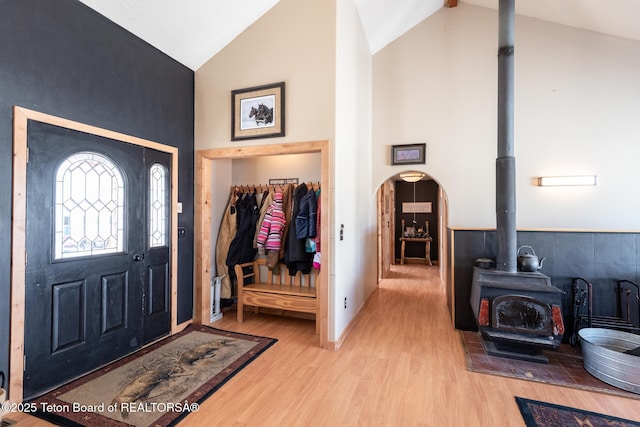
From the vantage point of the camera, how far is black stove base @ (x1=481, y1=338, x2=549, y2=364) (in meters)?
2.57

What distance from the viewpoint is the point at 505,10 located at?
301 centimetres

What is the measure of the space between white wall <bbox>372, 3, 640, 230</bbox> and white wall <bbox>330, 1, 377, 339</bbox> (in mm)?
456

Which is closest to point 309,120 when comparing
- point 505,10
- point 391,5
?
point 391,5

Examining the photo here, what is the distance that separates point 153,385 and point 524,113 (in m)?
4.87

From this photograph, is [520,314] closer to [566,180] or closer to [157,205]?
[566,180]

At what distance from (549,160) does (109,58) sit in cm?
485

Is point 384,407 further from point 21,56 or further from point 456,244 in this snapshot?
point 21,56

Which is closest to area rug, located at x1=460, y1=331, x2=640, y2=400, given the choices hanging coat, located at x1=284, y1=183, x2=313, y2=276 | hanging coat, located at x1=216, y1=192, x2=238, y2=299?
hanging coat, located at x1=284, y1=183, x2=313, y2=276

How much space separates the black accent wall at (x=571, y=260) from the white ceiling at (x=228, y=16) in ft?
7.72

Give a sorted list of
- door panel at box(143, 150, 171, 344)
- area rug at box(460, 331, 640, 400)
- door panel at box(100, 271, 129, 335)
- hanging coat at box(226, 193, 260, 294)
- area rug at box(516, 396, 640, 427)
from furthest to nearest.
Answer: hanging coat at box(226, 193, 260, 294) → door panel at box(143, 150, 171, 344) → door panel at box(100, 271, 129, 335) → area rug at box(460, 331, 640, 400) → area rug at box(516, 396, 640, 427)

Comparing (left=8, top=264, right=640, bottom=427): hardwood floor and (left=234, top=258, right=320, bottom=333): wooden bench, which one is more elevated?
(left=234, top=258, right=320, bottom=333): wooden bench

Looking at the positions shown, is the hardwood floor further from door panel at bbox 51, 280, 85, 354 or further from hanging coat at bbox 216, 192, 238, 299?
door panel at bbox 51, 280, 85, 354

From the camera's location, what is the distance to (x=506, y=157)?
9.70 feet

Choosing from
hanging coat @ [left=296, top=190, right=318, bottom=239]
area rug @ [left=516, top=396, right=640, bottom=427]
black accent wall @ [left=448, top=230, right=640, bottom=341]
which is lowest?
area rug @ [left=516, top=396, right=640, bottom=427]
